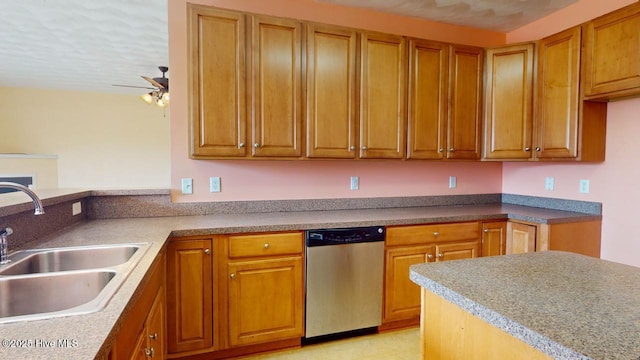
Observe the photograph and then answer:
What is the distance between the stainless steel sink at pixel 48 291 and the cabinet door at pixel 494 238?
2.51 metres

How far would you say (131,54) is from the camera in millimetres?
3904

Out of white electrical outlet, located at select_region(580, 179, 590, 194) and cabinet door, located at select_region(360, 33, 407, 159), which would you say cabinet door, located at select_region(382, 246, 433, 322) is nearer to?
cabinet door, located at select_region(360, 33, 407, 159)

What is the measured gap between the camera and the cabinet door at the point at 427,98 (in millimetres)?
2686

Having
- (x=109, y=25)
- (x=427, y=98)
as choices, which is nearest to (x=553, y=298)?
(x=427, y=98)

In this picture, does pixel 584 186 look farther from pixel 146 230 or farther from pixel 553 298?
pixel 146 230

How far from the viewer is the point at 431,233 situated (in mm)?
2518

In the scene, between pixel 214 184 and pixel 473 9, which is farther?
pixel 473 9

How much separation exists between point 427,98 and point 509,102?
2.41 ft

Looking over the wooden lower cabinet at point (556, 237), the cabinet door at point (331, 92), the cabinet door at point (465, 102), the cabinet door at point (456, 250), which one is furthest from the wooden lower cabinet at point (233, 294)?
the wooden lower cabinet at point (556, 237)

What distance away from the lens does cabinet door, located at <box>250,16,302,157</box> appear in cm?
231

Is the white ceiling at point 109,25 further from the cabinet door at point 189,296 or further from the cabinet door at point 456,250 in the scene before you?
the cabinet door at point 456,250

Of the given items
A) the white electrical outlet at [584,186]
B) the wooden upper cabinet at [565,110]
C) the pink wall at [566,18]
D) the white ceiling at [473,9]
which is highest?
the white ceiling at [473,9]

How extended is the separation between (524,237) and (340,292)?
149 centimetres

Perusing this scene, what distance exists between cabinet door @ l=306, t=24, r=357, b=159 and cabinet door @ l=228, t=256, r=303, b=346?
840mm
